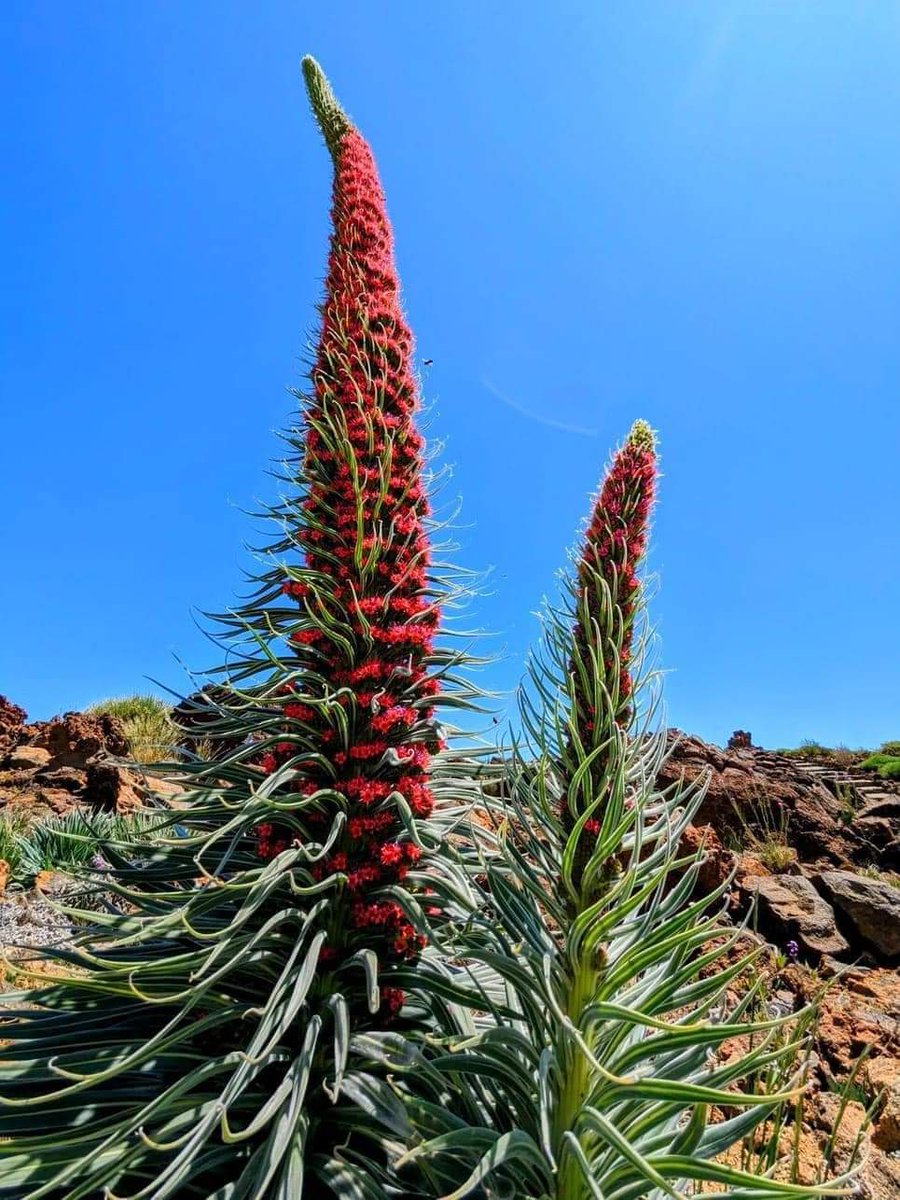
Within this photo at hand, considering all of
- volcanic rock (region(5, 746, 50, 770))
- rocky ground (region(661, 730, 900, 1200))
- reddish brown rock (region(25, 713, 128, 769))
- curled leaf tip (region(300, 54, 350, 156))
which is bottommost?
rocky ground (region(661, 730, 900, 1200))

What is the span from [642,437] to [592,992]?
1276 millimetres

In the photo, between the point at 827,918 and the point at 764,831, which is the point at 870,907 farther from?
the point at 764,831

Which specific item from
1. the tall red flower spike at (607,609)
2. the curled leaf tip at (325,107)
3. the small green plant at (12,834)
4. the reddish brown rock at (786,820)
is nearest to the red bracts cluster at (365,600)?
the tall red flower spike at (607,609)

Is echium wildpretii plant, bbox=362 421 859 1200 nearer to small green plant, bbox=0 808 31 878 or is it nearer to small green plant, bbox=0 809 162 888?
small green plant, bbox=0 809 162 888

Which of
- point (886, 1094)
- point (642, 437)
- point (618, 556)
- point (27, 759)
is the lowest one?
point (886, 1094)

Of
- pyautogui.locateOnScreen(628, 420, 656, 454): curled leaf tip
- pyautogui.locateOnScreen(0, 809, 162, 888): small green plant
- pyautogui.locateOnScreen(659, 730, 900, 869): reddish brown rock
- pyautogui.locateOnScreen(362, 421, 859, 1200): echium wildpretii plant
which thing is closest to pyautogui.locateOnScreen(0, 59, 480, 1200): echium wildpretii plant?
pyautogui.locateOnScreen(362, 421, 859, 1200): echium wildpretii plant

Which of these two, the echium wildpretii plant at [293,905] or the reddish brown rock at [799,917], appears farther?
the reddish brown rock at [799,917]

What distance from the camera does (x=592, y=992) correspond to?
149 centimetres

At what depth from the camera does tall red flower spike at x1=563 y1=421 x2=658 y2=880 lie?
160 centimetres

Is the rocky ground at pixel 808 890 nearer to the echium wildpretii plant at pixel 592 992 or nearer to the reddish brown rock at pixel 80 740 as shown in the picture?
the reddish brown rock at pixel 80 740

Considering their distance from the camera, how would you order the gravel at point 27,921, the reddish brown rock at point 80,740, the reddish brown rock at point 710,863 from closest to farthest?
the reddish brown rock at point 710,863
the gravel at point 27,921
the reddish brown rock at point 80,740

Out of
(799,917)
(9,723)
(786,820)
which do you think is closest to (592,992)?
(799,917)

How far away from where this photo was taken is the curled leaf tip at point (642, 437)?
1.82 metres

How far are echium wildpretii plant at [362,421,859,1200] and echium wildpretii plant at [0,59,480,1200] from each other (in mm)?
207
